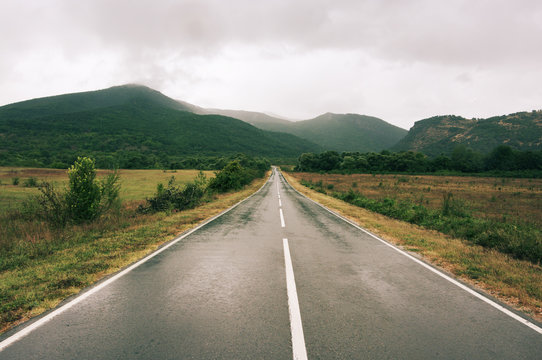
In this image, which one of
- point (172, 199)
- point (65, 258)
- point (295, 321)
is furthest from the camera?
point (172, 199)

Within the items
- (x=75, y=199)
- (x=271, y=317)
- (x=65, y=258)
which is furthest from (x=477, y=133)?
(x=65, y=258)

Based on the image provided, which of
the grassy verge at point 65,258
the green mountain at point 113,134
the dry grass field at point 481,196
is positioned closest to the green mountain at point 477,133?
the green mountain at point 113,134

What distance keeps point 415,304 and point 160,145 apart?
147 metres

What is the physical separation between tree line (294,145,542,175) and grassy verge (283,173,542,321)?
78062 mm

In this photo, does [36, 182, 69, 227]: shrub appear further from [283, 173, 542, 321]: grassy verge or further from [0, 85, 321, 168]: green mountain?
[0, 85, 321, 168]: green mountain

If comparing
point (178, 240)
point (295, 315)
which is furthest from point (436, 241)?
point (178, 240)

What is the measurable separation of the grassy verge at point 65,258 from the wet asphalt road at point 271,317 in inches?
25.8

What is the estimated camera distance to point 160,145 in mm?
134125

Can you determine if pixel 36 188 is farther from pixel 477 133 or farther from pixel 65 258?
pixel 477 133

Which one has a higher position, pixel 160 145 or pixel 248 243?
pixel 160 145

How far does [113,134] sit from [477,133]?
19797 cm

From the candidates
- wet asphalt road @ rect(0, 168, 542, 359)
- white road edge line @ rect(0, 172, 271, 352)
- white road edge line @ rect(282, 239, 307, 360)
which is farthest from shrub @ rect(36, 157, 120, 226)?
white road edge line @ rect(282, 239, 307, 360)

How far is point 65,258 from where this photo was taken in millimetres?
6168

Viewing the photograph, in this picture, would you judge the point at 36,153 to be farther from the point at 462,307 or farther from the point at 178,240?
the point at 462,307
